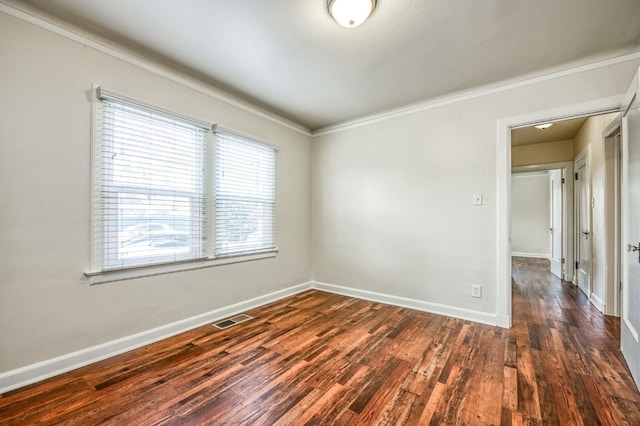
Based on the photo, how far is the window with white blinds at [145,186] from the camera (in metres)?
2.14

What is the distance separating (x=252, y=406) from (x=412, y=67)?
295 centimetres

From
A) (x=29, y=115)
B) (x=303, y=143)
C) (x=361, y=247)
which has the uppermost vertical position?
(x=303, y=143)

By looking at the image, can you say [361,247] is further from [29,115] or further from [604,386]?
[29,115]

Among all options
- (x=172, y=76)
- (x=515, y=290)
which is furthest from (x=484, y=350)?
(x=172, y=76)

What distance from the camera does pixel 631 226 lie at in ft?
6.33

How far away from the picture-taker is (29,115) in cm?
183

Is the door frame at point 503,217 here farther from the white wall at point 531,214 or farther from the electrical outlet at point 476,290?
the white wall at point 531,214

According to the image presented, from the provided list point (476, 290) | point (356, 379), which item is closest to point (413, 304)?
point (476, 290)

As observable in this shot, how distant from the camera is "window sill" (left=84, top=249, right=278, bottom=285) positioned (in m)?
2.11

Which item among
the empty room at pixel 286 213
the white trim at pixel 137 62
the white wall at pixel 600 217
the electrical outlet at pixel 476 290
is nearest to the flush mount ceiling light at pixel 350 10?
the empty room at pixel 286 213

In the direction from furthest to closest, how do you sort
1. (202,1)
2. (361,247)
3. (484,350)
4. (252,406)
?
1. (361,247)
2. (484,350)
3. (202,1)
4. (252,406)

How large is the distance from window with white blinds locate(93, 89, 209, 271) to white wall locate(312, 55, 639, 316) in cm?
193

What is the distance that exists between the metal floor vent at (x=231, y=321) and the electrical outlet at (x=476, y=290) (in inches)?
97.8

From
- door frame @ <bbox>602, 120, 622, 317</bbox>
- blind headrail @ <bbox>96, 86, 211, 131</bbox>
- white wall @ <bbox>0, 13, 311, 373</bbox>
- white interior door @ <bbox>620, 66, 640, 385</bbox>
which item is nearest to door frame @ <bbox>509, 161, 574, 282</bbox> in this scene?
door frame @ <bbox>602, 120, 622, 317</bbox>
